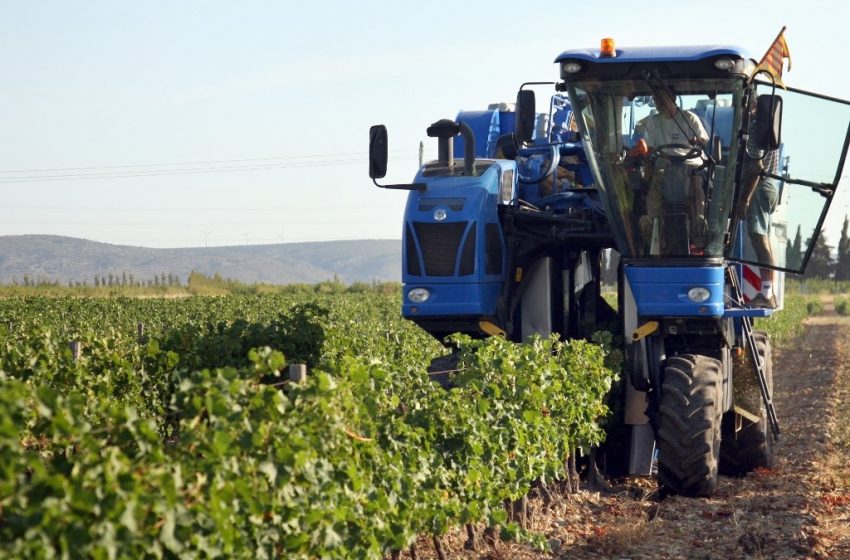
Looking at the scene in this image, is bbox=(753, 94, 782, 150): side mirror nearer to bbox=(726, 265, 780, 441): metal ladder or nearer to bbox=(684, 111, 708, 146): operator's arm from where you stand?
bbox=(684, 111, 708, 146): operator's arm

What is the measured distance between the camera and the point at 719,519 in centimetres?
862

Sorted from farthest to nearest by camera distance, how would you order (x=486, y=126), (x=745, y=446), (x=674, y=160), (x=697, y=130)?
(x=486, y=126), (x=745, y=446), (x=674, y=160), (x=697, y=130)

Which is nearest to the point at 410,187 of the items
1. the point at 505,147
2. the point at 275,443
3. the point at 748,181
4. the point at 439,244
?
the point at 439,244

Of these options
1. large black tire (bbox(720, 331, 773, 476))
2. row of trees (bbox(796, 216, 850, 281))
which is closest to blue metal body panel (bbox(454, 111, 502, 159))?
large black tire (bbox(720, 331, 773, 476))

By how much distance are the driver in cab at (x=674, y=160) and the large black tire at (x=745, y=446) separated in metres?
2.00

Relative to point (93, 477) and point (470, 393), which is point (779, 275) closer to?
point (470, 393)

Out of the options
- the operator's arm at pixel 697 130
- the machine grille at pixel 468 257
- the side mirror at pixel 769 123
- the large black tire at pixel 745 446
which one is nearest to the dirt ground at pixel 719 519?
the large black tire at pixel 745 446

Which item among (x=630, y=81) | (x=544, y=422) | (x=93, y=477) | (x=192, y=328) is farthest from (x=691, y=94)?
(x=93, y=477)

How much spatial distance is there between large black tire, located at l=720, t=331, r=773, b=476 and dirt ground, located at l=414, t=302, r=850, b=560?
0.39 ft

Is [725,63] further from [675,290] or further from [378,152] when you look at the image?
[378,152]

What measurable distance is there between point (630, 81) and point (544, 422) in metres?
2.64

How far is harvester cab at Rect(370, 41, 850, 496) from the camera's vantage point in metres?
9.12

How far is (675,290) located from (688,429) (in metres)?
1.07

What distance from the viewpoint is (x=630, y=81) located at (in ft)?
30.5
